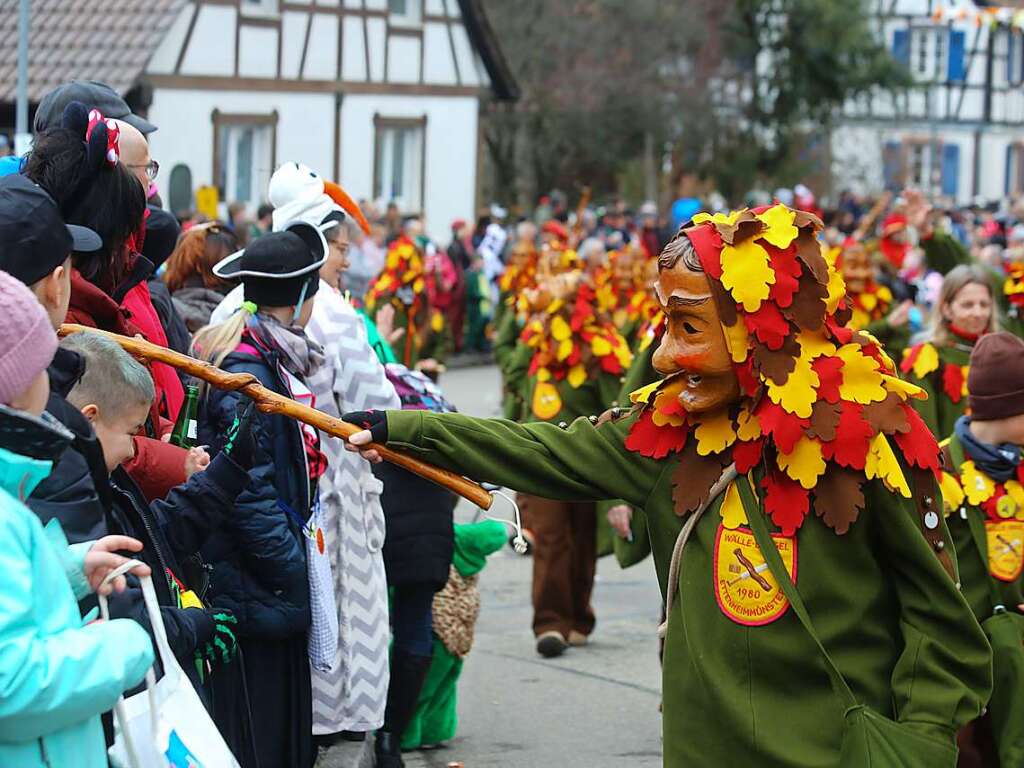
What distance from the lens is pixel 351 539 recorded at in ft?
20.1

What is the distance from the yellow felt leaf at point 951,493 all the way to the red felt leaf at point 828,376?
6.26 ft

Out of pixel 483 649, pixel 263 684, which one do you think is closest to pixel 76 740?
pixel 263 684

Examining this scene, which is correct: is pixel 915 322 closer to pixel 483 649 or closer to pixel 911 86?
pixel 483 649

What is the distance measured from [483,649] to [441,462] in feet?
17.8

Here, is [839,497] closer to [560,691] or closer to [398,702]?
[398,702]

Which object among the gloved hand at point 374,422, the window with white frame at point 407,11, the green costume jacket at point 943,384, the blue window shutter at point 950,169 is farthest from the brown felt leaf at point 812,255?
the blue window shutter at point 950,169

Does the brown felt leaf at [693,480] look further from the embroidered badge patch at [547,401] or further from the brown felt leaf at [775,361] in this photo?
the embroidered badge patch at [547,401]

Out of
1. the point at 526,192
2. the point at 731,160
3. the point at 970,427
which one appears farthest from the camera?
the point at 731,160

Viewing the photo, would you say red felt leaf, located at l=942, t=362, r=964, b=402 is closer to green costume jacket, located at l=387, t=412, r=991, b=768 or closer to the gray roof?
green costume jacket, located at l=387, t=412, r=991, b=768

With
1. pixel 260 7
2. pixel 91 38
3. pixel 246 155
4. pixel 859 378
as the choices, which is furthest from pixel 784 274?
pixel 260 7

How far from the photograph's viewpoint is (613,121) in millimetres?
39375

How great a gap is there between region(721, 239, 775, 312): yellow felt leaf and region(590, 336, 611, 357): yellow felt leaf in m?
6.09

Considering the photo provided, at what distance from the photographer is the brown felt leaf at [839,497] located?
4117mm

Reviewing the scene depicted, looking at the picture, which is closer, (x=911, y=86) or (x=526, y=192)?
(x=526, y=192)
